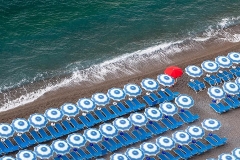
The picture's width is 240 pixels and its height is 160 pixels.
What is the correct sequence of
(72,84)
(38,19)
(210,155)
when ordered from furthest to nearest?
(38,19), (72,84), (210,155)

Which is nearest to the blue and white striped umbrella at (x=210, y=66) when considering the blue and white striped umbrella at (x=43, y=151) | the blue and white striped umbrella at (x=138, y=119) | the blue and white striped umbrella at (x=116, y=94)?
the blue and white striped umbrella at (x=116, y=94)

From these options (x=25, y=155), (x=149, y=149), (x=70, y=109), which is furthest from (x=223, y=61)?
(x=25, y=155)

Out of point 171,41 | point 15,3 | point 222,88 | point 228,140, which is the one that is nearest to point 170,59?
→ point 171,41

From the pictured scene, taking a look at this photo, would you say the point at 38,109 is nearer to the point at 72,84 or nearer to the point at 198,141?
the point at 72,84

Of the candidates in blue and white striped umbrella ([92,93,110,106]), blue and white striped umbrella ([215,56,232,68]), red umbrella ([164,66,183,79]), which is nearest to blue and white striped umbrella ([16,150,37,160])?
blue and white striped umbrella ([92,93,110,106])

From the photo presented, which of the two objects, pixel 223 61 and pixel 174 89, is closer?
pixel 174 89

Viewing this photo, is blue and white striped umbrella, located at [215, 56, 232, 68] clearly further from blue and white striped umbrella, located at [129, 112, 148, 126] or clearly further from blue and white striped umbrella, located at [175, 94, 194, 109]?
blue and white striped umbrella, located at [129, 112, 148, 126]

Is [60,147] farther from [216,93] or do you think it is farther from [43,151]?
[216,93]
